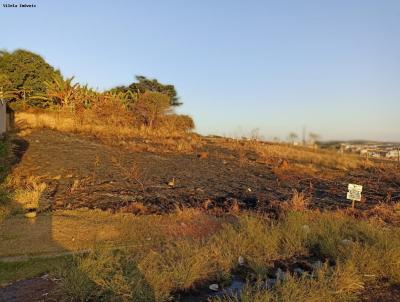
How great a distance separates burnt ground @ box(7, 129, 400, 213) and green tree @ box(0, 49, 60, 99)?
14.1 m

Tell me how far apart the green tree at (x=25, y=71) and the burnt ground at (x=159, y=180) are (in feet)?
46.3

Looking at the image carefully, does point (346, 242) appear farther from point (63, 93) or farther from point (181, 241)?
point (63, 93)

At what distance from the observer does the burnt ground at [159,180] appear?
34.4 feet

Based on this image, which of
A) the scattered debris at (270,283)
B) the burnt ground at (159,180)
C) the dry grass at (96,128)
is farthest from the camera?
the dry grass at (96,128)

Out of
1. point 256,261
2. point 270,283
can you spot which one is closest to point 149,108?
point 256,261

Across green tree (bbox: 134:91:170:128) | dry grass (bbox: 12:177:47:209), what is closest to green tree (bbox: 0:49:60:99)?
green tree (bbox: 134:91:170:128)

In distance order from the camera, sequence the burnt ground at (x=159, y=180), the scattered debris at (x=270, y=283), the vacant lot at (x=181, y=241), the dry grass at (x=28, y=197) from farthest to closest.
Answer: the burnt ground at (x=159, y=180) < the dry grass at (x=28, y=197) < the scattered debris at (x=270, y=283) < the vacant lot at (x=181, y=241)

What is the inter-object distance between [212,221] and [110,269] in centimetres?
307

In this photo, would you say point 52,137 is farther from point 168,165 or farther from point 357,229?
point 357,229

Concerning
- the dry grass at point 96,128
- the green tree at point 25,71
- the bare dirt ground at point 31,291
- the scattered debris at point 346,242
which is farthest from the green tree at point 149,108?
the bare dirt ground at point 31,291

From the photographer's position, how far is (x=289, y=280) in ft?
15.8

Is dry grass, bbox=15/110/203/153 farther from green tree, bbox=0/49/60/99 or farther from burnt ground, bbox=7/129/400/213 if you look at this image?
green tree, bbox=0/49/60/99

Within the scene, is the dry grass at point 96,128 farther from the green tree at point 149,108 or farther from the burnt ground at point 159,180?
the burnt ground at point 159,180

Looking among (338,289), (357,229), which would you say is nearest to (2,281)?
(338,289)
